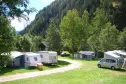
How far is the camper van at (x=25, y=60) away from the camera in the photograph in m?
44.6

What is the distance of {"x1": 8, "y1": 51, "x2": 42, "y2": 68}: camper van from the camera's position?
146ft

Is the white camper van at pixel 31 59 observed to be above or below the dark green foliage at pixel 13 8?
below

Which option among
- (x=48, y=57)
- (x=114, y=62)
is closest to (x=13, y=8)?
(x=114, y=62)

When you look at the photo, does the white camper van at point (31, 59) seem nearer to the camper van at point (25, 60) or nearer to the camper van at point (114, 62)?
the camper van at point (25, 60)

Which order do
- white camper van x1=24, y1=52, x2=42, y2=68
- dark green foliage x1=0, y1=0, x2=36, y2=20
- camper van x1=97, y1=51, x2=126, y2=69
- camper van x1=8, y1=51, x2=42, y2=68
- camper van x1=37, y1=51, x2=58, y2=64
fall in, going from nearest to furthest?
1. dark green foliage x1=0, y1=0, x2=36, y2=20
2. camper van x1=97, y1=51, x2=126, y2=69
3. white camper van x1=24, y1=52, x2=42, y2=68
4. camper van x1=8, y1=51, x2=42, y2=68
5. camper van x1=37, y1=51, x2=58, y2=64

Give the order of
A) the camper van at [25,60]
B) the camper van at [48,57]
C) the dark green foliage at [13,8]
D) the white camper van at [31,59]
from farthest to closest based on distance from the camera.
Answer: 1. the camper van at [48,57]
2. the camper van at [25,60]
3. the white camper van at [31,59]
4. the dark green foliage at [13,8]

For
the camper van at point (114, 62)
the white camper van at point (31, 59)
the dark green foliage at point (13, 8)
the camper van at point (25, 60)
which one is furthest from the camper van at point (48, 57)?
the dark green foliage at point (13, 8)

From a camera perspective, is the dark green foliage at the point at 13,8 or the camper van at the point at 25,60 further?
the camper van at the point at 25,60

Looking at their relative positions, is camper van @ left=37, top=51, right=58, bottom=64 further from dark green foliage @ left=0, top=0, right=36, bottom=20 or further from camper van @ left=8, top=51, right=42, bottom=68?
dark green foliage @ left=0, top=0, right=36, bottom=20

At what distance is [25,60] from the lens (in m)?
45.3

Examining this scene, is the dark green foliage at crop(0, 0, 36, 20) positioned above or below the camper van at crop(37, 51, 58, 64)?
above

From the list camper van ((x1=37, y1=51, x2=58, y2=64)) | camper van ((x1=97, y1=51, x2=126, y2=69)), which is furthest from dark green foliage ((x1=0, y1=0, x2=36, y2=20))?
camper van ((x1=37, y1=51, x2=58, y2=64))

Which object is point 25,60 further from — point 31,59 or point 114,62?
point 114,62

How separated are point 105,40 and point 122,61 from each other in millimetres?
23715
